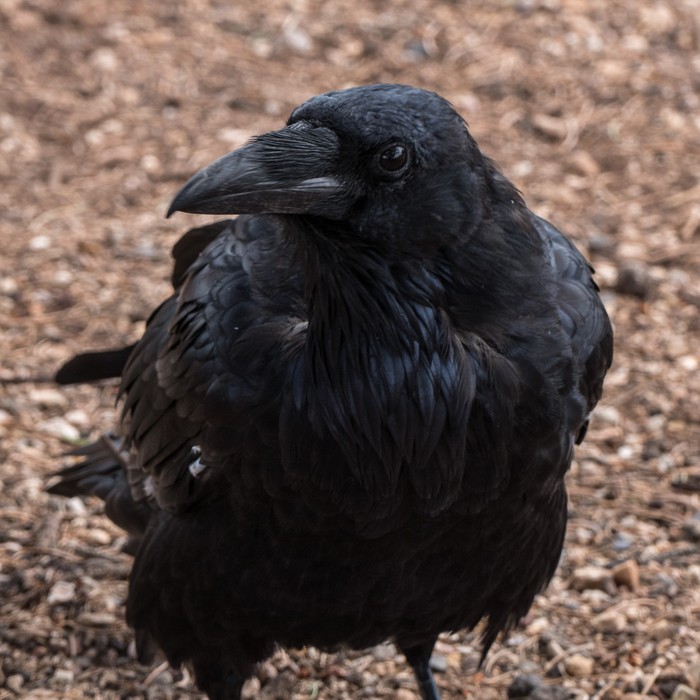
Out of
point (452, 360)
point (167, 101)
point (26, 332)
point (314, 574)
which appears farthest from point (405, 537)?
point (167, 101)

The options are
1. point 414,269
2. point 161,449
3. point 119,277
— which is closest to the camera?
point 414,269

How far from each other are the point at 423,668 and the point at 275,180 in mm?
2260

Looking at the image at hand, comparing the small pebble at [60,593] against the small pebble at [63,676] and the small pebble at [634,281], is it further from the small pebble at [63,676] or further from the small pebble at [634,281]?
the small pebble at [634,281]

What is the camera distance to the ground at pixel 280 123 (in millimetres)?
4980

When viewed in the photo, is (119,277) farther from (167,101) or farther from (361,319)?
(361,319)

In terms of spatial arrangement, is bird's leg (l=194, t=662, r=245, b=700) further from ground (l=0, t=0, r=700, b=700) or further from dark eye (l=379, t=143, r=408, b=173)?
dark eye (l=379, t=143, r=408, b=173)

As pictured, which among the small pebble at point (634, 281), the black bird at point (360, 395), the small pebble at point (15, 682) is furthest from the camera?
the small pebble at point (634, 281)

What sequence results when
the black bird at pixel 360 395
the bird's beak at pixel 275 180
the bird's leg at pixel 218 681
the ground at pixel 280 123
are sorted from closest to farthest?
the bird's beak at pixel 275 180
the black bird at pixel 360 395
the bird's leg at pixel 218 681
the ground at pixel 280 123

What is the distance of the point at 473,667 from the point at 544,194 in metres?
3.53

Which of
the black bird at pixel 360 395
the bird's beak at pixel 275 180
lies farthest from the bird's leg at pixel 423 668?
the bird's beak at pixel 275 180

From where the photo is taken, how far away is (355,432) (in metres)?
3.61

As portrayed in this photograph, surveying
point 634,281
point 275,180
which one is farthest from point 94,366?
point 634,281

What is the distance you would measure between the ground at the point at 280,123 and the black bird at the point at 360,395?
69 centimetres

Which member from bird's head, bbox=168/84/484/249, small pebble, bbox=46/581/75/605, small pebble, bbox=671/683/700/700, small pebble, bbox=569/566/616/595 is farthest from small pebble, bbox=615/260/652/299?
bird's head, bbox=168/84/484/249
